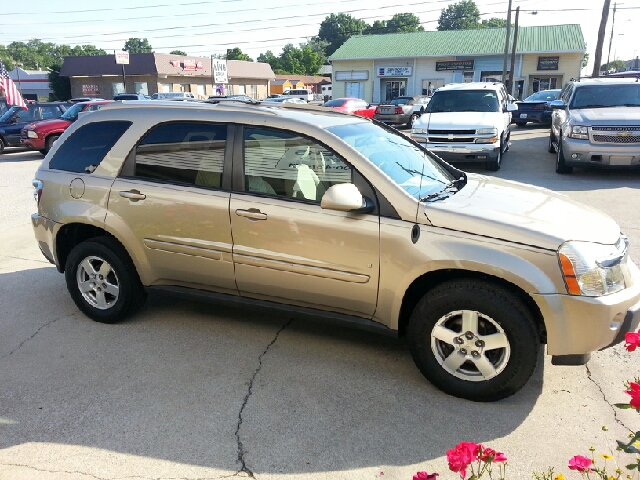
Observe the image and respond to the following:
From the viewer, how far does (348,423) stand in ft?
10.3

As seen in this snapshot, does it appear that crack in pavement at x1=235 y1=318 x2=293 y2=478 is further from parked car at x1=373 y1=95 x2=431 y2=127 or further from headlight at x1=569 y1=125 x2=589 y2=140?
parked car at x1=373 y1=95 x2=431 y2=127

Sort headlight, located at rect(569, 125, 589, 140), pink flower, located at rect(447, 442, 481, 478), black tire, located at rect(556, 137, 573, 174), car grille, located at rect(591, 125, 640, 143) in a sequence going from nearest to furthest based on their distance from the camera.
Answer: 1. pink flower, located at rect(447, 442, 481, 478)
2. car grille, located at rect(591, 125, 640, 143)
3. headlight, located at rect(569, 125, 589, 140)
4. black tire, located at rect(556, 137, 573, 174)

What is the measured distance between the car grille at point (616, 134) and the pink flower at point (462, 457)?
1008cm

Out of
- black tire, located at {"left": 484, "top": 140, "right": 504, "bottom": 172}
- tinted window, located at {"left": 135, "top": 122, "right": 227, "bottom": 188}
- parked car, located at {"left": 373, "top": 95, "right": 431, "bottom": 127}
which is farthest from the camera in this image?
parked car, located at {"left": 373, "top": 95, "right": 431, "bottom": 127}

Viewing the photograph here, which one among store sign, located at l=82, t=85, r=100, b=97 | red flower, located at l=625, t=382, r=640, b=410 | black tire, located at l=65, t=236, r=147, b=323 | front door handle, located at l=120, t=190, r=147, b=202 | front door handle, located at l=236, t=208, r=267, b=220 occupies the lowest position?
black tire, located at l=65, t=236, r=147, b=323

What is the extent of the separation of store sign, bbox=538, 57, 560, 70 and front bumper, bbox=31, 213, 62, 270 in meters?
41.5

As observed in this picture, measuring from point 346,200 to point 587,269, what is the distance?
145 cm

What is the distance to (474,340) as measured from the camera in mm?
3266

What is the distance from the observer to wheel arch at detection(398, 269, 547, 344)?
3195 mm

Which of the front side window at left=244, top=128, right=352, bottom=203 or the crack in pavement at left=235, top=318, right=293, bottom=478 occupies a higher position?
the front side window at left=244, top=128, right=352, bottom=203

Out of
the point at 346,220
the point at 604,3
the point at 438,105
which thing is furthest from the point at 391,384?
the point at 604,3

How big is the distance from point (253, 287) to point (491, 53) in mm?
41275

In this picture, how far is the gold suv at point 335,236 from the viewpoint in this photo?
3131 mm

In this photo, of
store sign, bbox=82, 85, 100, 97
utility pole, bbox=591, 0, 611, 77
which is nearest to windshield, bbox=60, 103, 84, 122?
utility pole, bbox=591, 0, 611, 77
